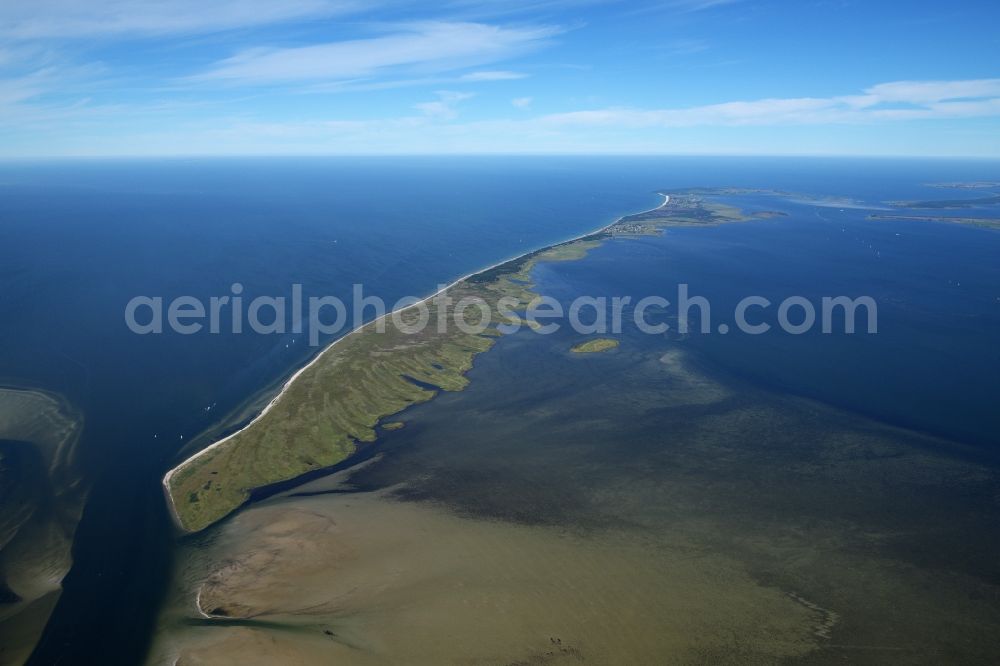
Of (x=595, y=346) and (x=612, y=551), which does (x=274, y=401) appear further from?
(x=595, y=346)

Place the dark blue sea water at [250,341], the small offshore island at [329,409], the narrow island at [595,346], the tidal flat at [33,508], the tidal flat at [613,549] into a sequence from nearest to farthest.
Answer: the tidal flat at [613,549], the tidal flat at [33,508], the dark blue sea water at [250,341], the small offshore island at [329,409], the narrow island at [595,346]

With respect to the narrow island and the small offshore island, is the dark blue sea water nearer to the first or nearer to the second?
the small offshore island

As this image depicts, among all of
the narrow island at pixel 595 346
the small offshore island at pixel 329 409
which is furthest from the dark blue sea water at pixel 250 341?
the narrow island at pixel 595 346

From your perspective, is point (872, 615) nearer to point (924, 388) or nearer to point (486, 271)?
point (924, 388)

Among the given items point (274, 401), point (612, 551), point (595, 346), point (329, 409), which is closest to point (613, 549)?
point (612, 551)

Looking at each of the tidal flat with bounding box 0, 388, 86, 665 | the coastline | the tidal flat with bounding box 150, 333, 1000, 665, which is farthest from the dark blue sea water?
the tidal flat with bounding box 150, 333, 1000, 665

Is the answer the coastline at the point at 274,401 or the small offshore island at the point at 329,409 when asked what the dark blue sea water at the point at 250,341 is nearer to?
the coastline at the point at 274,401
